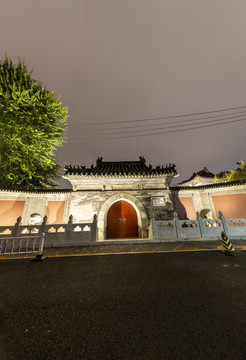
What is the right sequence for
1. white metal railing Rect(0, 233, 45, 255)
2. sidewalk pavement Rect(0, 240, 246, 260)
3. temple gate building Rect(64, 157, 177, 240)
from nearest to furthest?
white metal railing Rect(0, 233, 45, 255) → sidewalk pavement Rect(0, 240, 246, 260) → temple gate building Rect(64, 157, 177, 240)

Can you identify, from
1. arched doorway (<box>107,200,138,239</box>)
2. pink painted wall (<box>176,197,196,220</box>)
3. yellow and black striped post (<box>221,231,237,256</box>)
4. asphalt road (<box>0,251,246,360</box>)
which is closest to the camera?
asphalt road (<box>0,251,246,360</box>)

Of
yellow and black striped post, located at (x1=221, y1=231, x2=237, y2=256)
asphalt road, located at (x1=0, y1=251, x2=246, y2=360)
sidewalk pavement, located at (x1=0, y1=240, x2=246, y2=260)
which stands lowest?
asphalt road, located at (x1=0, y1=251, x2=246, y2=360)

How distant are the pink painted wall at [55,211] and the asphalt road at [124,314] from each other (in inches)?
274

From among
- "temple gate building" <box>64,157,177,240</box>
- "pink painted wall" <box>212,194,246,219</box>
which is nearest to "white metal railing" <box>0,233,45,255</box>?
"temple gate building" <box>64,157,177,240</box>

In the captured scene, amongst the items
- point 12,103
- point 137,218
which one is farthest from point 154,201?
point 12,103

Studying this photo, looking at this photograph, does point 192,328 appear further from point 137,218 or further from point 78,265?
point 137,218

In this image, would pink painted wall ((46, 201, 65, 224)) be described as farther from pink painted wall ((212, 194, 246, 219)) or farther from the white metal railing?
pink painted wall ((212, 194, 246, 219))

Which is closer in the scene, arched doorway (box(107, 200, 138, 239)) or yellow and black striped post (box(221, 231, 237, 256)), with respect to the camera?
yellow and black striped post (box(221, 231, 237, 256))

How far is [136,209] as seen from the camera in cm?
1075

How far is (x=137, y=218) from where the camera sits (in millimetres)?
10805

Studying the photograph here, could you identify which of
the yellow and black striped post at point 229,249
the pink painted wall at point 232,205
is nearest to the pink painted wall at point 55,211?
the yellow and black striped post at point 229,249

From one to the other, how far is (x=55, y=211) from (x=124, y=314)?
1014 cm

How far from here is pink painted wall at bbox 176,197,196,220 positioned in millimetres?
10984

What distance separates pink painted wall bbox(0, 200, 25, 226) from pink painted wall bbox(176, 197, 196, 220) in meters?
12.3
